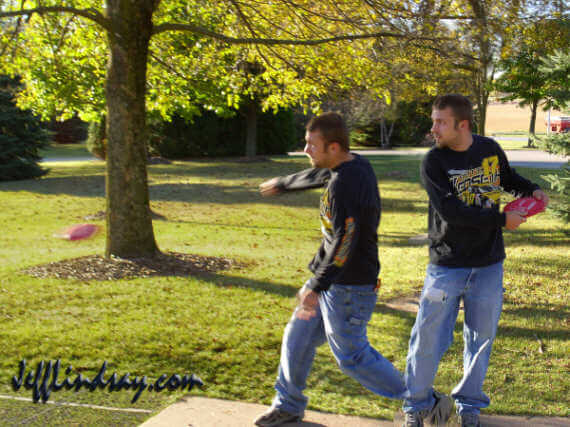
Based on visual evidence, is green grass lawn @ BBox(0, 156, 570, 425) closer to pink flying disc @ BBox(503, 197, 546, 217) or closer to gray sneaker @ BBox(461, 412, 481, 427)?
gray sneaker @ BBox(461, 412, 481, 427)

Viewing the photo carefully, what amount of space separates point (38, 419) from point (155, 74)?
8.39 meters

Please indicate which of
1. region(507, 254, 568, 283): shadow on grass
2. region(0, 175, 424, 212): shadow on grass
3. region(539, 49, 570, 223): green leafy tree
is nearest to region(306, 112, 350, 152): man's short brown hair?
region(507, 254, 568, 283): shadow on grass

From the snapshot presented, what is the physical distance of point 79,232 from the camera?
44.6 feet

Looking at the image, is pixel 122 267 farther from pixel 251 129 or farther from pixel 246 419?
pixel 251 129

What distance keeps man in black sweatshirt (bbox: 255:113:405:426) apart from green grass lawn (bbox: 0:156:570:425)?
1.89ft

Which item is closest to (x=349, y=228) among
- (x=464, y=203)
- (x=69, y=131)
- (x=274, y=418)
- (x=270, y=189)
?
(x=464, y=203)

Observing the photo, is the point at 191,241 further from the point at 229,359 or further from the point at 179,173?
the point at 179,173

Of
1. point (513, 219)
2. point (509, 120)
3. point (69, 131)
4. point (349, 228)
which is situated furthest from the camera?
point (509, 120)

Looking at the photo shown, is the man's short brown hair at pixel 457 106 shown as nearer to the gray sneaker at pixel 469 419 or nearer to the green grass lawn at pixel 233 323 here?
the gray sneaker at pixel 469 419

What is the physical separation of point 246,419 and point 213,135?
2915 cm

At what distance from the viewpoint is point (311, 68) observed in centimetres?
924

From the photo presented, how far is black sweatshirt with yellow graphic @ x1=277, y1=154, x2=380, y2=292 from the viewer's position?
324 cm

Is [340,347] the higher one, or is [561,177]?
[561,177]

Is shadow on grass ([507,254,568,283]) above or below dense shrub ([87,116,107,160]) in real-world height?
below
